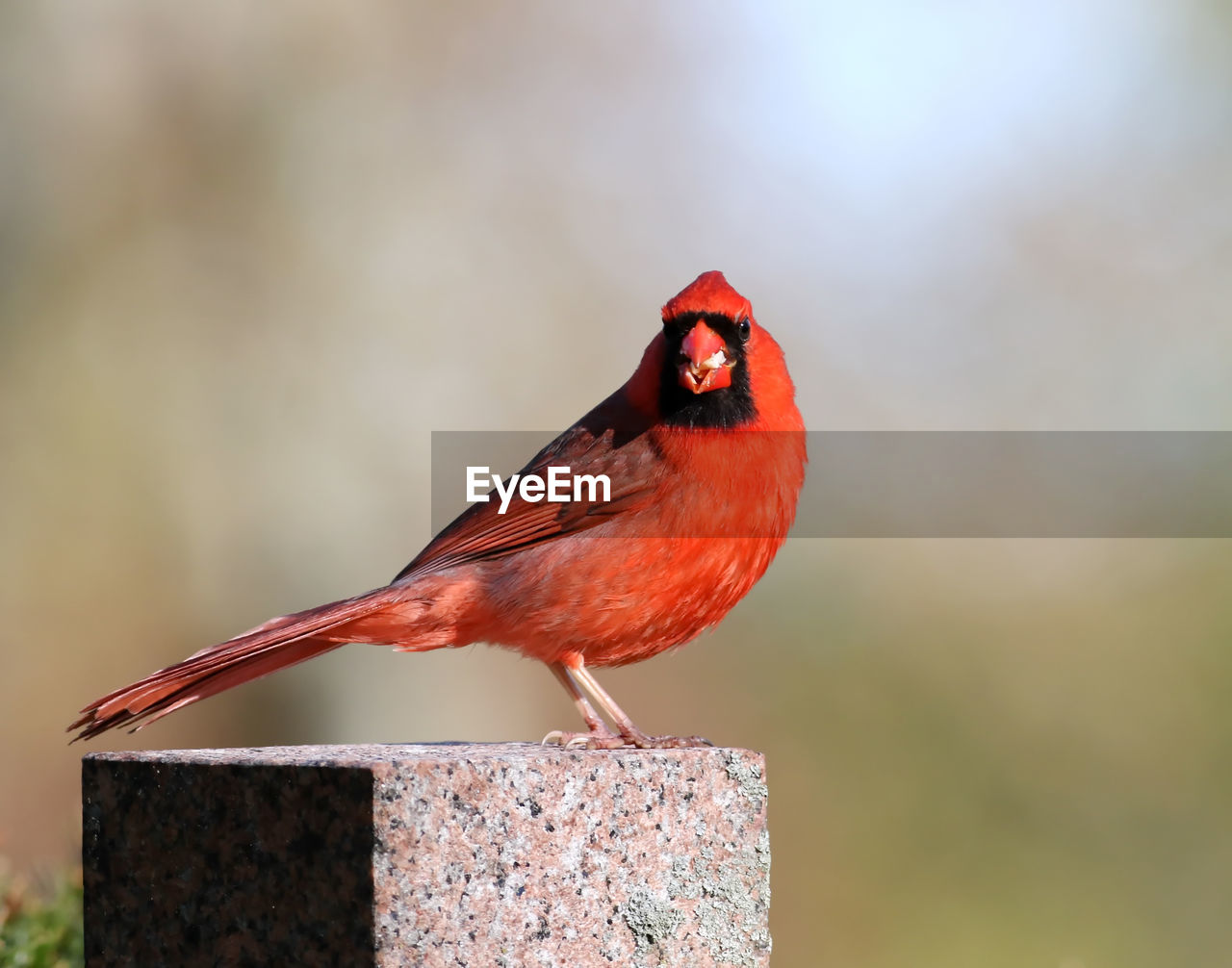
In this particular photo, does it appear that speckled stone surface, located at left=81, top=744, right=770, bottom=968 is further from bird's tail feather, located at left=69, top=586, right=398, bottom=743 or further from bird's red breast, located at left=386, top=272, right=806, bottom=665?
bird's red breast, located at left=386, top=272, right=806, bottom=665

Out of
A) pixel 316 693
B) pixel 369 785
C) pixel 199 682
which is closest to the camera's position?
pixel 369 785

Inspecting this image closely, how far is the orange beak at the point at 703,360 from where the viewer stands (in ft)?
10.3

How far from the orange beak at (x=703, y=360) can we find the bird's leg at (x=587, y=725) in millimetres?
770

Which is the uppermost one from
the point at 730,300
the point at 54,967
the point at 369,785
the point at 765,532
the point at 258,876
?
the point at 730,300

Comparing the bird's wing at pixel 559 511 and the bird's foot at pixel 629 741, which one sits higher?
the bird's wing at pixel 559 511

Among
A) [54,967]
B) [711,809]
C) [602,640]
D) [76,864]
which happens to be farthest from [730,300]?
[76,864]

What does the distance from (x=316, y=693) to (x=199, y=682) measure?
4001 mm

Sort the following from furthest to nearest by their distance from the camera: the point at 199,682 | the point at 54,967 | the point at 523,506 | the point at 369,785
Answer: the point at 54,967 < the point at 523,506 < the point at 199,682 < the point at 369,785

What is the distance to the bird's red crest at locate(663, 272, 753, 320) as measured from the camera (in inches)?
127

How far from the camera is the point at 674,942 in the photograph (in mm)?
2645

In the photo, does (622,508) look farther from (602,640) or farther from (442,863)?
(442,863)

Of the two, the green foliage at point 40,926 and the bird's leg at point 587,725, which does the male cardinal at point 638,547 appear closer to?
the bird's leg at point 587,725

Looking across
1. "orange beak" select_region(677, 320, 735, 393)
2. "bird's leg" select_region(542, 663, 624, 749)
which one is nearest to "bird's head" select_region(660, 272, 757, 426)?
"orange beak" select_region(677, 320, 735, 393)

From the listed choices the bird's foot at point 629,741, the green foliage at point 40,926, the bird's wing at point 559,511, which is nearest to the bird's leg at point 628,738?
the bird's foot at point 629,741
